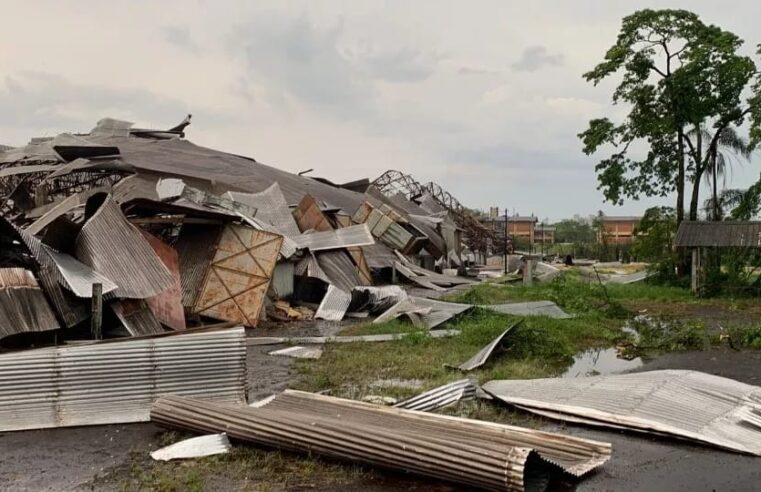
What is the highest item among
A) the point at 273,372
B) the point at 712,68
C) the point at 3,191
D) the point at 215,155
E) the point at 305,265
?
the point at 712,68

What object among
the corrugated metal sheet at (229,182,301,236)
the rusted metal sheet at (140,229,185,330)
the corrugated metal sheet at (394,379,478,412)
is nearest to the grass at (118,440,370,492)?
the corrugated metal sheet at (394,379,478,412)

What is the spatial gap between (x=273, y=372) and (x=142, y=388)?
2.51 meters

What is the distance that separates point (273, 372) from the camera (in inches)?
335

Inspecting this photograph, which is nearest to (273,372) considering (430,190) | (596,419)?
(596,419)

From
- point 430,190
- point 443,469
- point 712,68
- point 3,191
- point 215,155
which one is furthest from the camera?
point 430,190

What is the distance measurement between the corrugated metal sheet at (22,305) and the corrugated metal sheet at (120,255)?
1.00 m

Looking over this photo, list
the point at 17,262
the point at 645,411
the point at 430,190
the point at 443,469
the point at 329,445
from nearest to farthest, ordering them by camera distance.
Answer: the point at 443,469, the point at 329,445, the point at 645,411, the point at 17,262, the point at 430,190

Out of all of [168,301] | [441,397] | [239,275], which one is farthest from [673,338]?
[168,301]

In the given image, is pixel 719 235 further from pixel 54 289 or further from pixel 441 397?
pixel 54 289

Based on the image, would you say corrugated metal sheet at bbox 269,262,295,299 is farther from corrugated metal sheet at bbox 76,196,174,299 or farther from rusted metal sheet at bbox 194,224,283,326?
corrugated metal sheet at bbox 76,196,174,299

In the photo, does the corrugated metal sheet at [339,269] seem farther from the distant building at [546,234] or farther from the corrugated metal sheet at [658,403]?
the distant building at [546,234]

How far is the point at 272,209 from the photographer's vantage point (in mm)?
18359

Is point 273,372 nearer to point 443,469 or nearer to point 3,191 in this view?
→ point 443,469

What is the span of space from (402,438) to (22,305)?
4865 mm
